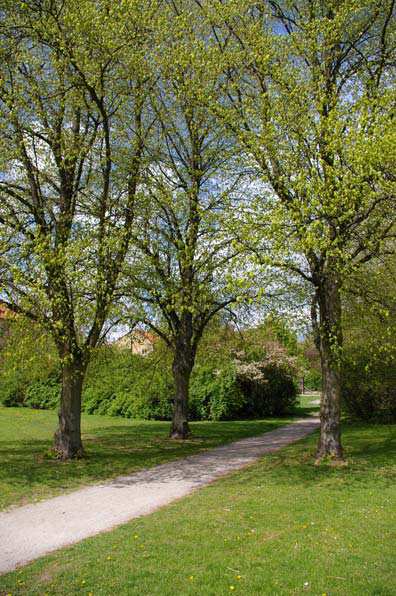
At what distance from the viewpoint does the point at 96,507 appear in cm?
995

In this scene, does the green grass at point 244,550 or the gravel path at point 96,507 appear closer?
the green grass at point 244,550

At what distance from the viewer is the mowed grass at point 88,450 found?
38.7 ft

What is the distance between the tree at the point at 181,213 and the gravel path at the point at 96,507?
167 inches

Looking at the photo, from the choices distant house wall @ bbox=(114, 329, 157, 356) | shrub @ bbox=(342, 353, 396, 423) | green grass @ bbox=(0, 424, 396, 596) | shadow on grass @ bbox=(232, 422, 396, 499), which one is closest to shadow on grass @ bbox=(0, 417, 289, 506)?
green grass @ bbox=(0, 424, 396, 596)

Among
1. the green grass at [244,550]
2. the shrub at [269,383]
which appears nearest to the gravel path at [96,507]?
the green grass at [244,550]

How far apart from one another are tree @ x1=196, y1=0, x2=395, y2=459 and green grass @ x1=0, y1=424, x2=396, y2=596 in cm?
407

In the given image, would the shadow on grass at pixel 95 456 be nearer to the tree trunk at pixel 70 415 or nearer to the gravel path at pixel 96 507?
the tree trunk at pixel 70 415

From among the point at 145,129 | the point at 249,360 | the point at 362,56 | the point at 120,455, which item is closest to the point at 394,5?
the point at 362,56

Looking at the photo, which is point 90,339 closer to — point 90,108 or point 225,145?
point 90,108

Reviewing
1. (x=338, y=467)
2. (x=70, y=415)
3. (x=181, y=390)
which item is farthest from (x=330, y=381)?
(x=181, y=390)

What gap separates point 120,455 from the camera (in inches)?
644

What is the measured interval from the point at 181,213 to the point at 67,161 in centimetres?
460

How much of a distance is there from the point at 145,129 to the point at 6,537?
44.5ft

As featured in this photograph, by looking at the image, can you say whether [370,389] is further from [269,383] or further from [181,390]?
[181,390]
